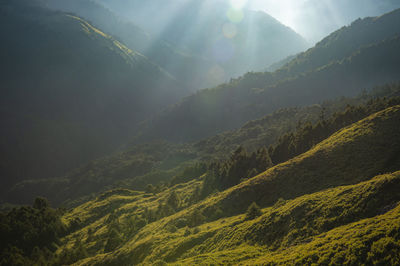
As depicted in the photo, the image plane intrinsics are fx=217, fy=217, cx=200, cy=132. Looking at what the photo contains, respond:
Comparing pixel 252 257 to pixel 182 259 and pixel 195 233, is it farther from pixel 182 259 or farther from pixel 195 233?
pixel 195 233

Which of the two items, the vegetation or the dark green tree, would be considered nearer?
the dark green tree

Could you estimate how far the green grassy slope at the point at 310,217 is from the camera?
2469 centimetres

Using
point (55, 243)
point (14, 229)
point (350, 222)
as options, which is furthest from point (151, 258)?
point (14, 229)

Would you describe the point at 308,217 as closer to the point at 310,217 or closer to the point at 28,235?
the point at 310,217

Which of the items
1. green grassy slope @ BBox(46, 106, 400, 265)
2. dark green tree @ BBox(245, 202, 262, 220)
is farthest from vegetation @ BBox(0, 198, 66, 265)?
dark green tree @ BBox(245, 202, 262, 220)

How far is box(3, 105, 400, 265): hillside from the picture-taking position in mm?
24812

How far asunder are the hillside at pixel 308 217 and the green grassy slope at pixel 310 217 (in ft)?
0.30

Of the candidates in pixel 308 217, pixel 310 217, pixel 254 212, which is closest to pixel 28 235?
pixel 254 212

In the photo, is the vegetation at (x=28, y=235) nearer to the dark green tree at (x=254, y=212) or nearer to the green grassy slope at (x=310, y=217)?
the green grassy slope at (x=310, y=217)

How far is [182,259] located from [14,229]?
347 feet

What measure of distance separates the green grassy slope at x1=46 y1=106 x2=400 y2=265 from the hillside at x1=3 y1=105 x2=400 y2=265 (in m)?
0.09

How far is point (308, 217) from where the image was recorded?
34.9 meters

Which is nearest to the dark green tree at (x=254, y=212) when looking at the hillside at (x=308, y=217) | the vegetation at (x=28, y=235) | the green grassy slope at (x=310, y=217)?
the hillside at (x=308, y=217)

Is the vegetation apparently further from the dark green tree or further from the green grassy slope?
the dark green tree
